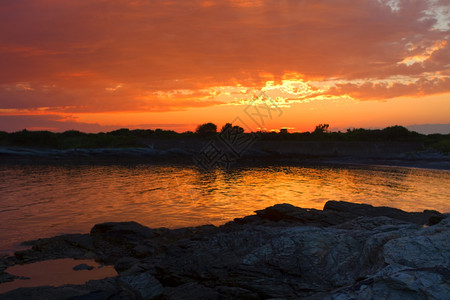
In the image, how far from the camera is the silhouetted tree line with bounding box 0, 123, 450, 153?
8300 centimetres

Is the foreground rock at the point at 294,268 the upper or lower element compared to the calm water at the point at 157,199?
upper

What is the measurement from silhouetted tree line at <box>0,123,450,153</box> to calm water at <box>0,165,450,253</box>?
5141cm

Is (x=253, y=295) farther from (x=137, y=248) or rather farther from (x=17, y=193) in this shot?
(x=17, y=193)

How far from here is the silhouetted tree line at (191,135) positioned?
83.0 metres

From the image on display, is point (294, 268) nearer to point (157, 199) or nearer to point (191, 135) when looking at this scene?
point (157, 199)

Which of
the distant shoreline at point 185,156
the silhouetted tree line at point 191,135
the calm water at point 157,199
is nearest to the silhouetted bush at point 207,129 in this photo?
the silhouetted tree line at point 191,135

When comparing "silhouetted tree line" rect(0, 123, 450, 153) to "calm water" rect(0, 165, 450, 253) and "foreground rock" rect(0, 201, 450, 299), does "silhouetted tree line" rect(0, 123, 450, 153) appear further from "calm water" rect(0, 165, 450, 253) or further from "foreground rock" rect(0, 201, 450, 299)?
"foreground rock" rect(0, 201, 450, 299)

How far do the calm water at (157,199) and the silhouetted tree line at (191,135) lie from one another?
2024 inches

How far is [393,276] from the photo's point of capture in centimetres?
519

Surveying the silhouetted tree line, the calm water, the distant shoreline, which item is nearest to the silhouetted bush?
the silhouetted tree line

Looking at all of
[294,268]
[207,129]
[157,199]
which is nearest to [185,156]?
[207,129]

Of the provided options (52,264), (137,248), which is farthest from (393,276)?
(52,264)

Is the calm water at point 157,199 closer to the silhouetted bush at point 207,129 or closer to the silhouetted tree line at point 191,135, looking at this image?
the silhouetted tree line at point 191,135

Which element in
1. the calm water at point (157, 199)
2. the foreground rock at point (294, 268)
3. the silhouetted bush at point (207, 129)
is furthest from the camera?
the silhouetted bush at point (207, 129)
